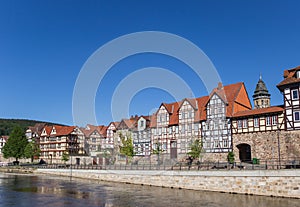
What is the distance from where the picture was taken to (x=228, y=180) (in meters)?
29.1

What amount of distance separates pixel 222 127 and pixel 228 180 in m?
18.3

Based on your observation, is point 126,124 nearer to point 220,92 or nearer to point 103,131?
point 103,131

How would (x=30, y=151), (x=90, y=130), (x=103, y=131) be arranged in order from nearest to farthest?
(x=30, y=151), (x=103, y=131), (x=90, y=130)

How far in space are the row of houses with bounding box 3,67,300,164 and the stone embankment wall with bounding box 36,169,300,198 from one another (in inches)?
492

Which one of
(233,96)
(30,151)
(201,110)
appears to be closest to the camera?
→ (233,96)

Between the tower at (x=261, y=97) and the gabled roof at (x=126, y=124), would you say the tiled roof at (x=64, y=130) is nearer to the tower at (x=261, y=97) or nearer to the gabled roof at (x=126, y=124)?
the gabled roof at (x=126, y=124)

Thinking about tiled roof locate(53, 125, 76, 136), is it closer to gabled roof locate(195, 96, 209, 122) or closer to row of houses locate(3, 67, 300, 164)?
row of houses locate(3, 67, 300, 164)

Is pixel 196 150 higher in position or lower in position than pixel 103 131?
lower

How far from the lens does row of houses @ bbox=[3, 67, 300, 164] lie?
3903 centimetres

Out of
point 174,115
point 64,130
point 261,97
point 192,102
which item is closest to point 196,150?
point 192,102

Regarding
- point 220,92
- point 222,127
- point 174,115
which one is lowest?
point 222,127

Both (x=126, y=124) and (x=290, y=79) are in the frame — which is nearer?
(x=290, y=79)

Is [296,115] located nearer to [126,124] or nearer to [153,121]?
[153,121]

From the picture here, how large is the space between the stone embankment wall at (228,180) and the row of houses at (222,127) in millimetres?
12501
